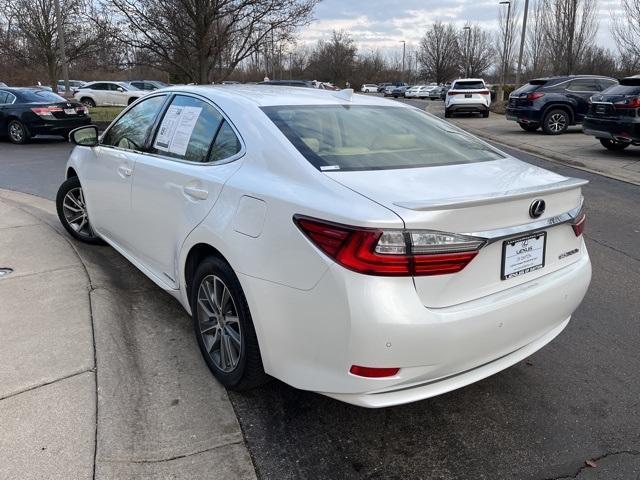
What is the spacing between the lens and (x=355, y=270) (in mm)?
2154

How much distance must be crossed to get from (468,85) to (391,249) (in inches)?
972

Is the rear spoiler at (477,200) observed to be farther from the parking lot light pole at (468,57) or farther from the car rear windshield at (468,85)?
the parking lot light pole at (468,57)

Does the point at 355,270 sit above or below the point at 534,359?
above

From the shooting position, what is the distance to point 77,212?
5.39m

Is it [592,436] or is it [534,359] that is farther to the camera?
[534,359]

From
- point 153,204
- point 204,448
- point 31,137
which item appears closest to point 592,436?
point 204,448

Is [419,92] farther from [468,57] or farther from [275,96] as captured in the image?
[275,96]

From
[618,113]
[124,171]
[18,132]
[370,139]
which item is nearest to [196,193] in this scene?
[370,139]

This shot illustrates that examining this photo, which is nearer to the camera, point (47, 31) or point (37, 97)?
point (37, 97)

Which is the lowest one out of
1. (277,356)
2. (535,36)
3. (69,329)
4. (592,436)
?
(592,436)

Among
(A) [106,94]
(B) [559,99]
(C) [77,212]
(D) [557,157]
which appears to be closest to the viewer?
(C) [77,212]

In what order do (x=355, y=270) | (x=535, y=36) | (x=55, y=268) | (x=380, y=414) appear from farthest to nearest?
(x=535, y=36), (x=55, y=268), (x=380, y=414), (x=355, y=270)

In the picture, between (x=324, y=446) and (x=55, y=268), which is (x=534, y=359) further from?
(x=55, y=268)

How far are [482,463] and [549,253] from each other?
103 cm
